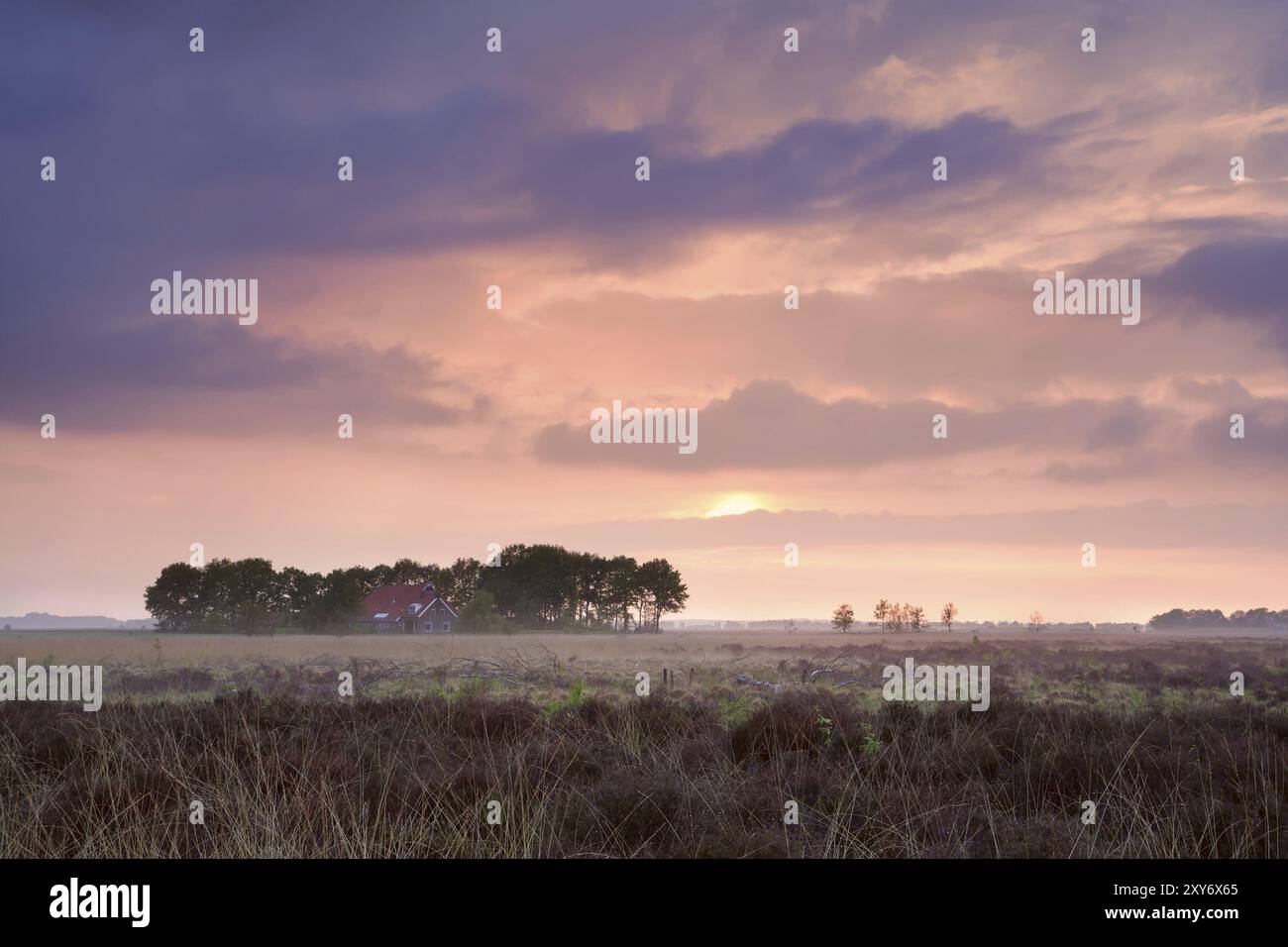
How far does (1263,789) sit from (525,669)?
2091cm

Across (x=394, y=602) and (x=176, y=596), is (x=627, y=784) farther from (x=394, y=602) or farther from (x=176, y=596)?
(x=176, y=596)

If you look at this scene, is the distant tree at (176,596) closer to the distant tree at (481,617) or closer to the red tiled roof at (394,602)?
the red tiled roof at (394,602)

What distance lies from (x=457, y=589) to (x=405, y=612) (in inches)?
762

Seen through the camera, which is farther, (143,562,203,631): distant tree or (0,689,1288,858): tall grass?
(143,562,203,631): distant tree

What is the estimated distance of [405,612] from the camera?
304ft

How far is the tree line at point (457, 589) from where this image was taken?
336 ft

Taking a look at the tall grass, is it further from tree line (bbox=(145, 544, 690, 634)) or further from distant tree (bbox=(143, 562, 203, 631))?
distant tree (bbox=(143, 562, 203, 631))

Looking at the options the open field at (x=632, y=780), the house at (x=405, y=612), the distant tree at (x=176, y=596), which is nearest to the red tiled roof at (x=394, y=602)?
the house at (x=405, y=612)

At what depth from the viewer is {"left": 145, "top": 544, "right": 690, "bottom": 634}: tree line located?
102438 mm

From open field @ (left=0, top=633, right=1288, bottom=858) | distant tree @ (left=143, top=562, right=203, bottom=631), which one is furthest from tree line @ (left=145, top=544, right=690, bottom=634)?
open field @ (left=0, top=633, right=1288, bottom=858)

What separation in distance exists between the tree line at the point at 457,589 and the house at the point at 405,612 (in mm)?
2616

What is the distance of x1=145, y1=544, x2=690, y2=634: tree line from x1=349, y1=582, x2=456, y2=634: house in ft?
8.58
